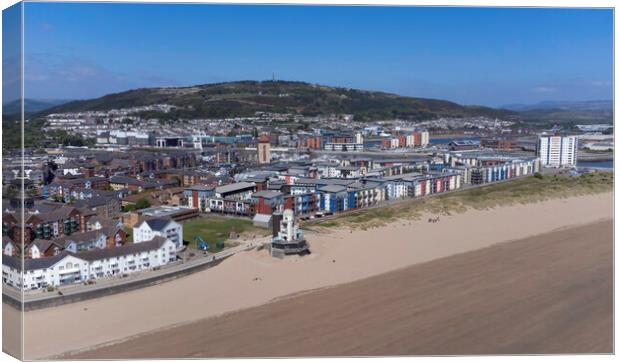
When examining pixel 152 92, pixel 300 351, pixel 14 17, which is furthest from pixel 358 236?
pixel 14 17

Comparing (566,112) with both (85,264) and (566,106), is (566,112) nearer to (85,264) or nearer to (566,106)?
(566,106)

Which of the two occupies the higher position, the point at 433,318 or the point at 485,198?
the point at 485,198

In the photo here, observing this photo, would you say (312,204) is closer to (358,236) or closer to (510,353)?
(358,236)

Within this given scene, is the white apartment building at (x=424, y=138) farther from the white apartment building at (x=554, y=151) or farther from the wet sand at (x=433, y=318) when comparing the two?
the wet sand at (x=433, y=318)

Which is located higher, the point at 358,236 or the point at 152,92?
the point at 152,92

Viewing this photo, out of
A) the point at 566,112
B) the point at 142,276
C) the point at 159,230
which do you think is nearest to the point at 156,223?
the point at 159,230
